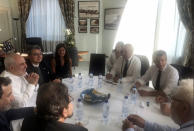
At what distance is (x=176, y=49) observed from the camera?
12.1 feet

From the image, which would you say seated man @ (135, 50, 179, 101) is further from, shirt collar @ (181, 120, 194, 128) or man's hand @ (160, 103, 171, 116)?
shirt collar @ (181, 120, 194, 128)

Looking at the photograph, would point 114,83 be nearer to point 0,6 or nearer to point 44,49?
point 44,49

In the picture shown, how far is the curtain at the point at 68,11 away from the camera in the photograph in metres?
5.84

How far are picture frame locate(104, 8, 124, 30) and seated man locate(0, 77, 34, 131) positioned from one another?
436 centimetres

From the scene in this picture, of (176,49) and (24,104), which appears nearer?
(24,104)

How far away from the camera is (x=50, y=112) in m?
1.04

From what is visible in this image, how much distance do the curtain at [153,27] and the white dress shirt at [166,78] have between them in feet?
5.23

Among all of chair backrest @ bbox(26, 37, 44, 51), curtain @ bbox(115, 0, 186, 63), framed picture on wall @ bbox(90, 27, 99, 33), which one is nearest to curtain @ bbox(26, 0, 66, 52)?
chair backrest @ bbox(26, 37, 44, 51)

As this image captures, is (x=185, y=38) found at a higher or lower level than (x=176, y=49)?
higher

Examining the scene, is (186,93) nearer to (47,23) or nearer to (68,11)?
(68,11)

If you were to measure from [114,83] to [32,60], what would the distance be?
1201 millimetres

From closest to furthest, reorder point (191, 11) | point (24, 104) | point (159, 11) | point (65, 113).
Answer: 1. point (65, 113)
2. point (24, 104)
3. point (191, 11)
4. point (159, 11)

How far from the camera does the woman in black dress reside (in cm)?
317

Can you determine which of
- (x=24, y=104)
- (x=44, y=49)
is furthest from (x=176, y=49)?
(x=44, y=49)
